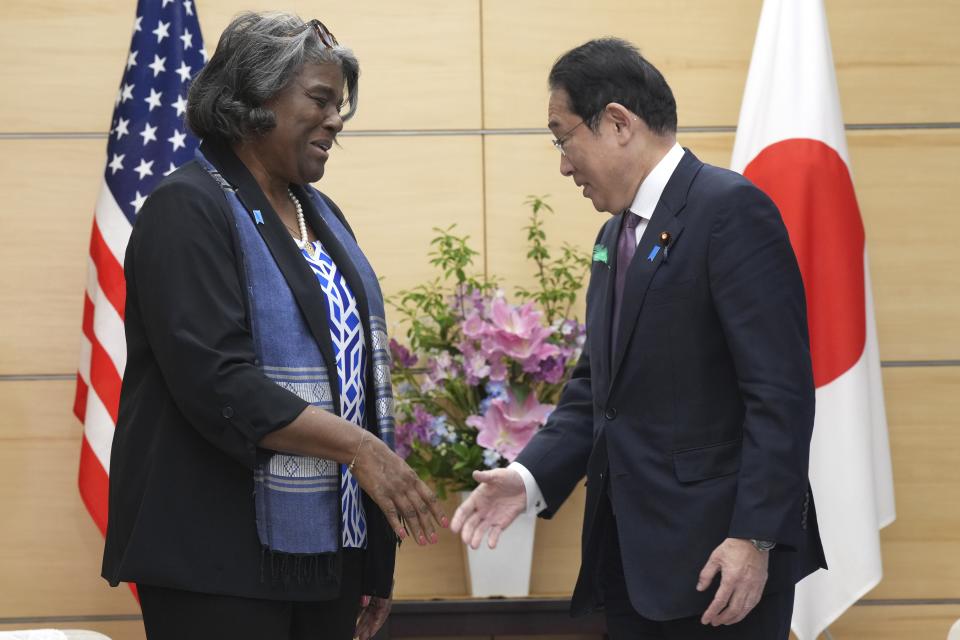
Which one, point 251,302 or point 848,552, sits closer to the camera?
point 251,302

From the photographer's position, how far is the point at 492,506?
2174 millimetres

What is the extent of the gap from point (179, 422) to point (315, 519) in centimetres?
28

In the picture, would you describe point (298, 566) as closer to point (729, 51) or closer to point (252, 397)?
point (252, 397)

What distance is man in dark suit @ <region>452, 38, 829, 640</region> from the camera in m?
1.80

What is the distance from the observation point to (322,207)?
218cm

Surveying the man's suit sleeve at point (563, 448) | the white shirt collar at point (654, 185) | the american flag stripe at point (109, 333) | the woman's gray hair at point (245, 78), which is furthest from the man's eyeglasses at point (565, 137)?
the american flag stripe at point (109, 333)

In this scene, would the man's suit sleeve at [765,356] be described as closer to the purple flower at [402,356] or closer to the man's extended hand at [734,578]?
the man's extended hand at [734,578]

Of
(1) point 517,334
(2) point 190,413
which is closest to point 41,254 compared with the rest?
(1) point 517,334

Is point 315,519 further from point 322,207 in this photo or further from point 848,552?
point 848,552

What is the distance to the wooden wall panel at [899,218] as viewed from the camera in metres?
3.62

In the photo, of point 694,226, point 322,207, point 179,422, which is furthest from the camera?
point 322,207

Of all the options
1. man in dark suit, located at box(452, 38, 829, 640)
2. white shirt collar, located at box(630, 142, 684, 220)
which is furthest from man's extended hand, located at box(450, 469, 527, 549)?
white shirt collar, located at box(630, 142, 684, 220)

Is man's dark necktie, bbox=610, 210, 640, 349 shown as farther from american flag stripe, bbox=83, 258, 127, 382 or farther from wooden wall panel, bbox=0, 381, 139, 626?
wooden wall panel, bbox=0, 381, 139, 626

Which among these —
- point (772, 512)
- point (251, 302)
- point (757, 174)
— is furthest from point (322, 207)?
point (757, 174)
